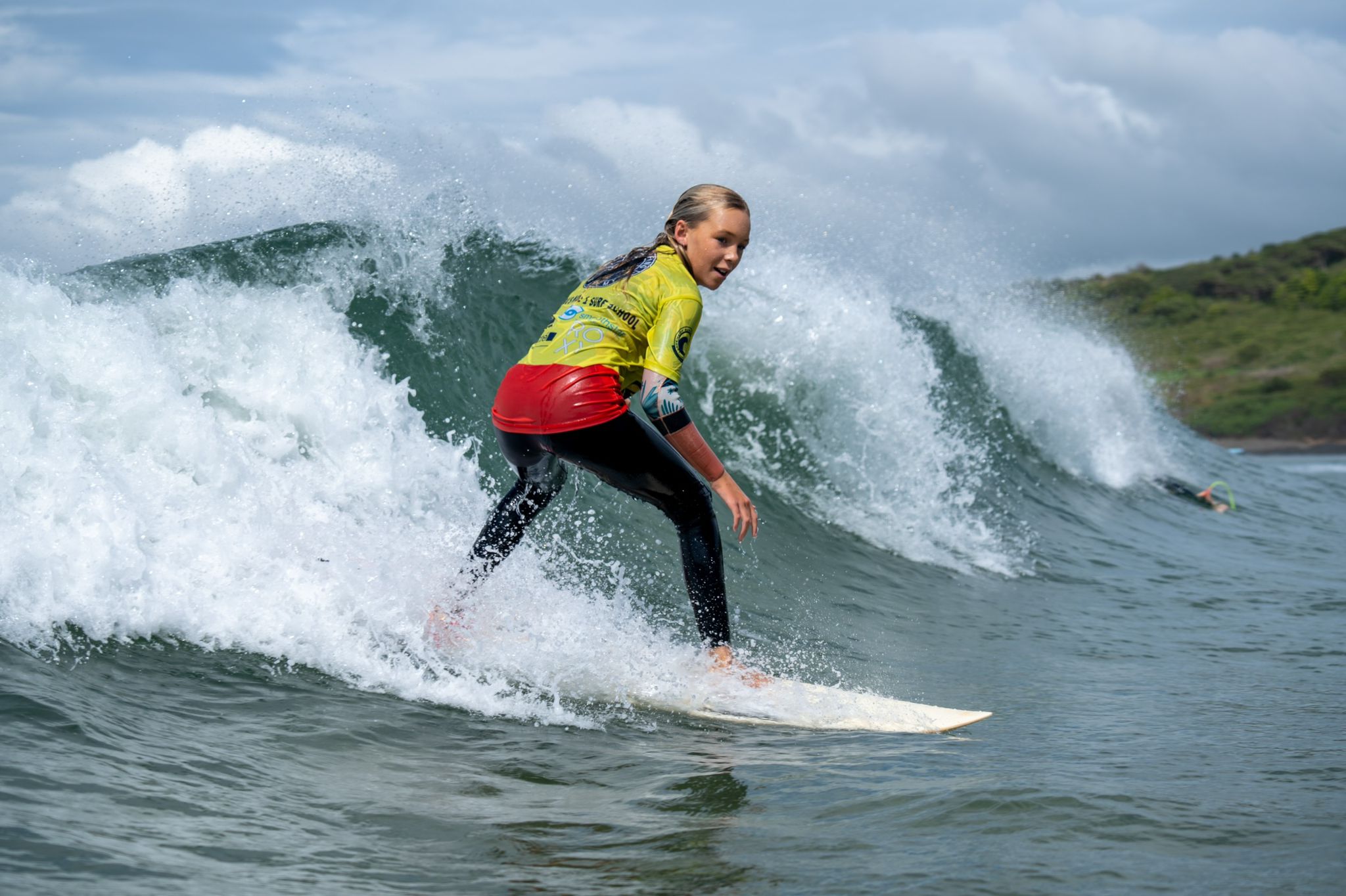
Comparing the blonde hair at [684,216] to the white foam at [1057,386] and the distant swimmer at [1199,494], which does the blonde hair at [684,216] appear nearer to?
the white foam at [1057,386]

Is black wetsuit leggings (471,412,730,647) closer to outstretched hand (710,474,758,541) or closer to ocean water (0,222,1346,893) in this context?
outstretched hand (710,474,758,541)

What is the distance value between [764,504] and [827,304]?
3132 mm

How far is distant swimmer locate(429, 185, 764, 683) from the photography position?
359 centimetres

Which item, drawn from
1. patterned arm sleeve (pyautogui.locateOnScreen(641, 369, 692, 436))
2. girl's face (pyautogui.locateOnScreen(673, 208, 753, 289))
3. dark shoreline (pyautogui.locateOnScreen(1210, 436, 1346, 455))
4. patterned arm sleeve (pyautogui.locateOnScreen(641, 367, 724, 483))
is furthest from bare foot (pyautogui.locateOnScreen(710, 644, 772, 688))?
dark shoreline (pyautogui.locateOnScreen(1210, 436, 1346, 455))

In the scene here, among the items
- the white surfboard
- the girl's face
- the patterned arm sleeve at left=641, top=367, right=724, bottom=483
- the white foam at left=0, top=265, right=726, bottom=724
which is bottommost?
the white surfboard

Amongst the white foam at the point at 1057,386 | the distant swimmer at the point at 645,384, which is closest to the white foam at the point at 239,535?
the distant swimmer at the point at 645,384

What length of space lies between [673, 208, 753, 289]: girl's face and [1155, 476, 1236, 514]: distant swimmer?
1104cm

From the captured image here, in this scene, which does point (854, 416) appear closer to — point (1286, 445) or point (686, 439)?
point (686, 439)

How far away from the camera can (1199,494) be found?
13.5 meters

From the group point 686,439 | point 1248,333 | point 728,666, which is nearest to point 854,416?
point 728,666

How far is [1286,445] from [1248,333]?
1022 inches

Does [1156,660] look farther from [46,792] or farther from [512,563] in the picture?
[46,792]

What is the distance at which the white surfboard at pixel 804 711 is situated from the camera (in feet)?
12.6

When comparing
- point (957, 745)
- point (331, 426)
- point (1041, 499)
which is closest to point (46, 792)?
point (957, 745)
